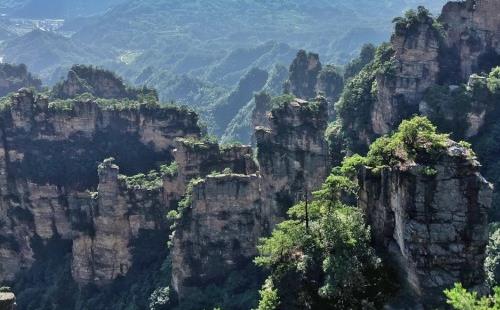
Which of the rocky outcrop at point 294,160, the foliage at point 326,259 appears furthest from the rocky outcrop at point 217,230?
the foliage at point 326,259

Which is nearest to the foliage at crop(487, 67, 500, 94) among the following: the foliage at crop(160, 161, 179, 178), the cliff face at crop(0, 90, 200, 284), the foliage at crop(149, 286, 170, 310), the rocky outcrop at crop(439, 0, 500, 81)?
the rocky outcrop at crop(439, 0, 500, 81)

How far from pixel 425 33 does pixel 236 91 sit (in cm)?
6594

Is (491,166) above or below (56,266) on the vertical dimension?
above

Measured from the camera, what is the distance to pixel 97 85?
62.5 metres

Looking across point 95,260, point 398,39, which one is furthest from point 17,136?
point 398,39

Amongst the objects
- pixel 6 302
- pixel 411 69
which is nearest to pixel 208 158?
pixel 411 69

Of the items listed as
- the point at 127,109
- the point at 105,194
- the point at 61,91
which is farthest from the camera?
the point at 61,91

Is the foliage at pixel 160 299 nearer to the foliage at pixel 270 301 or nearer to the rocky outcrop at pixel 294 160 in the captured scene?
the rocky outcrop at pixel 294 160

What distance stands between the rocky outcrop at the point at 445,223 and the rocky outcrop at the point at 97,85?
44560mm

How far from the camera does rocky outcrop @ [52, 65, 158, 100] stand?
6081 centimetres

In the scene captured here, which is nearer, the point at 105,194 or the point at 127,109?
the point at 105,194

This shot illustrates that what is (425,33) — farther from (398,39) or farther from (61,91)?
(61,91)

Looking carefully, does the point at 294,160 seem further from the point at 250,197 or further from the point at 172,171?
the point at 172,171

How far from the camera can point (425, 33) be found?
4334 cm
